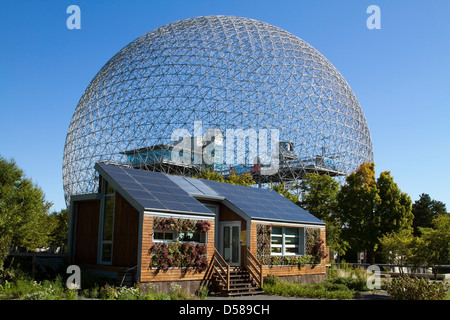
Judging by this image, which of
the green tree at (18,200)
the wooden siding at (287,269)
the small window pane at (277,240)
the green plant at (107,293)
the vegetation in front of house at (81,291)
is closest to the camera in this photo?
the vegetation in front of house at (81,291)

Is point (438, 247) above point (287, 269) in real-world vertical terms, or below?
above

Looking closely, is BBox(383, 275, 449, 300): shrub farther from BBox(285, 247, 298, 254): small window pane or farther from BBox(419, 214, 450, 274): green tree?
BBox(285, 247, 298, 254): small window pane

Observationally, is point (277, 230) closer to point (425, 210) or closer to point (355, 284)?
point (355, 284)

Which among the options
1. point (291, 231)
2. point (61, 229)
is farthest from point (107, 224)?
point (61, 229)

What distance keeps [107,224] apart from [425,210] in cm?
5171

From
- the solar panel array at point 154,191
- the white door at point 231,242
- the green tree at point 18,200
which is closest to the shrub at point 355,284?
the white door at point 231,242

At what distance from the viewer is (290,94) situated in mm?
51000

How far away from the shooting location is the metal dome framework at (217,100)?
160ft

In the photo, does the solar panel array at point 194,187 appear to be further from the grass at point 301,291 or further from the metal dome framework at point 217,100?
the metal dome framework at point 217,100

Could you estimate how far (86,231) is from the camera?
66.3 ft

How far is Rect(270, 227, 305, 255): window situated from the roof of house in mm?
621

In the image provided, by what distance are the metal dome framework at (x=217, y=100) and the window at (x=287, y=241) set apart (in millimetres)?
22875

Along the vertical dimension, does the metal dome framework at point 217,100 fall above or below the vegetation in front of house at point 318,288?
above
